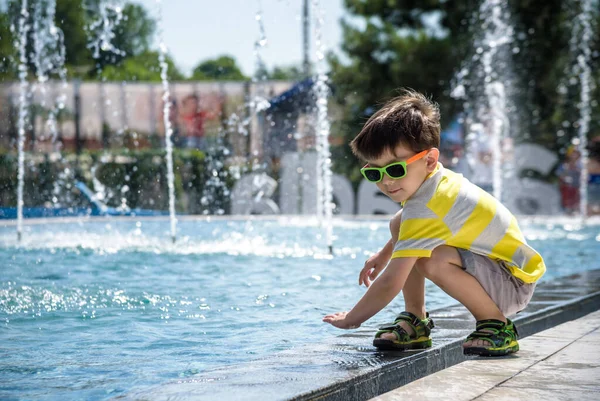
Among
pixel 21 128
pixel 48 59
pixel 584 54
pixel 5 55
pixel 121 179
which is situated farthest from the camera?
pixel 48 59

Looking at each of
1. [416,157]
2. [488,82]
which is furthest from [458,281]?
[488,82]

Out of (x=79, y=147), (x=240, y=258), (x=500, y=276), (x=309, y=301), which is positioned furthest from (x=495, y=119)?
(x=500, y=276)

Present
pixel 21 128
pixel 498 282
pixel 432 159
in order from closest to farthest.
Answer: pixel 432 159, pixel 498 282, pixel 21 128

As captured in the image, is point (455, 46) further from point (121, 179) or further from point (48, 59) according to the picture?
point (48, 59)

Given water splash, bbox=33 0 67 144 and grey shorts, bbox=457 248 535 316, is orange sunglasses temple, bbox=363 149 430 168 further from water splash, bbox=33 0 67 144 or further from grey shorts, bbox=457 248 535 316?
water splash, bbox=33 0 67 144

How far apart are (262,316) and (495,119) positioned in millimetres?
17688

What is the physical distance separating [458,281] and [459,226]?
0.19 m

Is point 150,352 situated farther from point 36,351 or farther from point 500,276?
point 500,276

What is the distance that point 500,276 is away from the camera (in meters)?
3.24

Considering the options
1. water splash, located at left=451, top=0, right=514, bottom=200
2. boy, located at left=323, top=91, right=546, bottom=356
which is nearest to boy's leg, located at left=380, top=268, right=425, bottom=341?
boy, located at left=323, top=91, right=546, bottom=356

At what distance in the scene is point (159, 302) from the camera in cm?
488

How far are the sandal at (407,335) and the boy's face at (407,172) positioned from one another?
16.7 inches

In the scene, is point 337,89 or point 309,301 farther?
point 337,89

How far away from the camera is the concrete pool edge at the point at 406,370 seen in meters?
2.52
